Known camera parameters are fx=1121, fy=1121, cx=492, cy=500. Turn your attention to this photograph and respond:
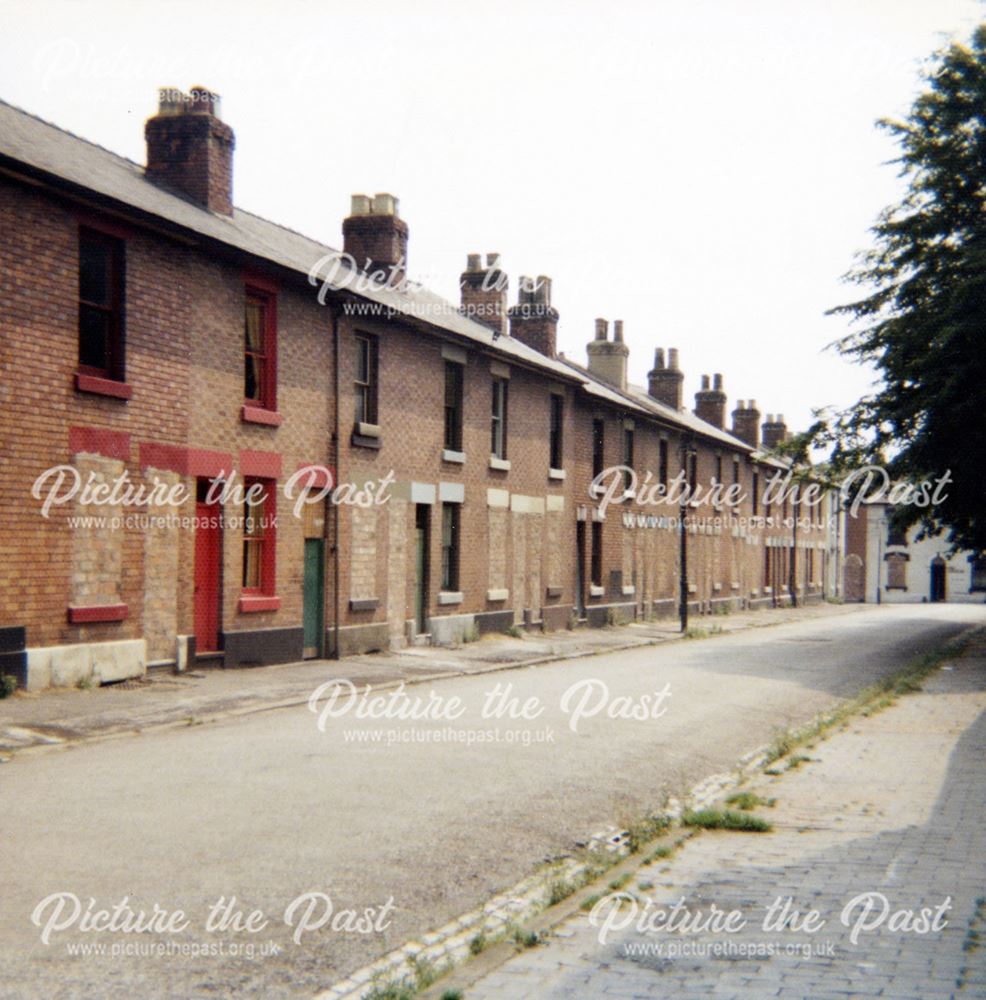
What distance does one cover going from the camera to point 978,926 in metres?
5.57

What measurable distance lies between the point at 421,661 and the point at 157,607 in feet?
18.5

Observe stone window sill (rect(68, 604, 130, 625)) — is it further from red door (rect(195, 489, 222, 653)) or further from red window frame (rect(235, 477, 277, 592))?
red window frame (rect(235, 477, 277, 592))

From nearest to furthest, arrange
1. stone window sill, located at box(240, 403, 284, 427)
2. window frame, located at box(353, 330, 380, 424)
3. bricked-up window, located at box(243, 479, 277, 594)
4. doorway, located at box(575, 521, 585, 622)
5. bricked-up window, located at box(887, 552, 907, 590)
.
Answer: stone window sill, located at box(240, 403, 284, 427) → bricked-up window, located at box(243, 479, 277, 594) → window frame, located at box(353, 330, 380, 424) → doorway, located at box(575, 521, 585, 622) → bricked-up window, located at box(887, 552, 907, 590)

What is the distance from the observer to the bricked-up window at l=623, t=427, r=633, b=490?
35188 millimetres

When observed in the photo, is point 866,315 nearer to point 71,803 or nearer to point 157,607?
point 157,607

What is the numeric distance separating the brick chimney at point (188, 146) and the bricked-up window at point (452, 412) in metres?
6.82

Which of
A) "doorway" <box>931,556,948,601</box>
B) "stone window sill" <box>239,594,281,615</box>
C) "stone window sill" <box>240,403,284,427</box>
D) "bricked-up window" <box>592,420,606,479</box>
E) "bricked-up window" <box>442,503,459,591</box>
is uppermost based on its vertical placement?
"bricked-up window" <box>592,420,606,479</box>

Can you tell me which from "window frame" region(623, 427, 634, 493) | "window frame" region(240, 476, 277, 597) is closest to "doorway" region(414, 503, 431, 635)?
"window frame" region(240, 476, 277, 597)

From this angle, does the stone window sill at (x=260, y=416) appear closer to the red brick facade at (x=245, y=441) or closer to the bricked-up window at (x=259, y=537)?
the red brick facade at (x=245, y=441)

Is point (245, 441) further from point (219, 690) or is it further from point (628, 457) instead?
point (628, 457)

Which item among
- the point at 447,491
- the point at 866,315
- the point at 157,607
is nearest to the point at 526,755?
the point at 157,607

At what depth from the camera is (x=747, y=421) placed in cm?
5659

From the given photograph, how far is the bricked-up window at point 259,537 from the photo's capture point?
18.1 metres

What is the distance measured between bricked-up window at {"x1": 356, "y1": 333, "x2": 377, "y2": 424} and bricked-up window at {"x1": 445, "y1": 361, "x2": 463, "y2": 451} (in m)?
3.40
